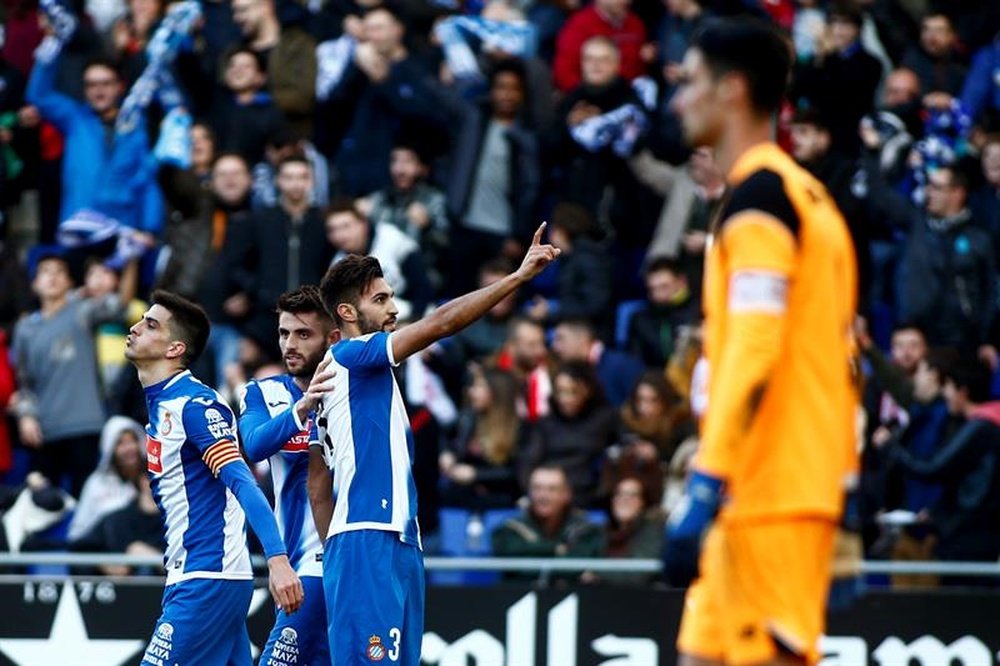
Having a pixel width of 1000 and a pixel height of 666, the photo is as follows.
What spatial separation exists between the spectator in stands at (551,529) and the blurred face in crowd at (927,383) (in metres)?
2.24

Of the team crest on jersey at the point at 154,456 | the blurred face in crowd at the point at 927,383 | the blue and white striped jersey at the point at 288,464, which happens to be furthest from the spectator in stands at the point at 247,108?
the team crest on jersey at the point at 154,456

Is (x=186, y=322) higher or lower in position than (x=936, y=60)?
lower

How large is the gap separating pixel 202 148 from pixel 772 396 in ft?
35.2

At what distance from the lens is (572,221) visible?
15203 millimetres

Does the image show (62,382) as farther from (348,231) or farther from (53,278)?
(348,231)

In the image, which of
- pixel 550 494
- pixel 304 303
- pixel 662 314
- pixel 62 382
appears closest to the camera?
pixel 304 303

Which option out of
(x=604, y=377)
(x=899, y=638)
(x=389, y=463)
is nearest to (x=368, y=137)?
(x=604, y=377)

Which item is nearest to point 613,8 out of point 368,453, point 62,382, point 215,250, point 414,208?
point 414,208

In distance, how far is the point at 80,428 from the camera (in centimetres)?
1501

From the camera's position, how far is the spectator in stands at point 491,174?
1573 centimetres

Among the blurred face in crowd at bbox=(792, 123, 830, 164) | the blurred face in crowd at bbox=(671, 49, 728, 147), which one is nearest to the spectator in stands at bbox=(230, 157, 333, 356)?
the blurred face in crowd at bbox=(792, 123, 830, 164)

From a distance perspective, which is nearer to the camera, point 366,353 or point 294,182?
point 366,353

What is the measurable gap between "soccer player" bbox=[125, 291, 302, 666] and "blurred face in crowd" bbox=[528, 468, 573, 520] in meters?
4.50

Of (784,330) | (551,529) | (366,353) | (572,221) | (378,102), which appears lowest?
(551,529)
